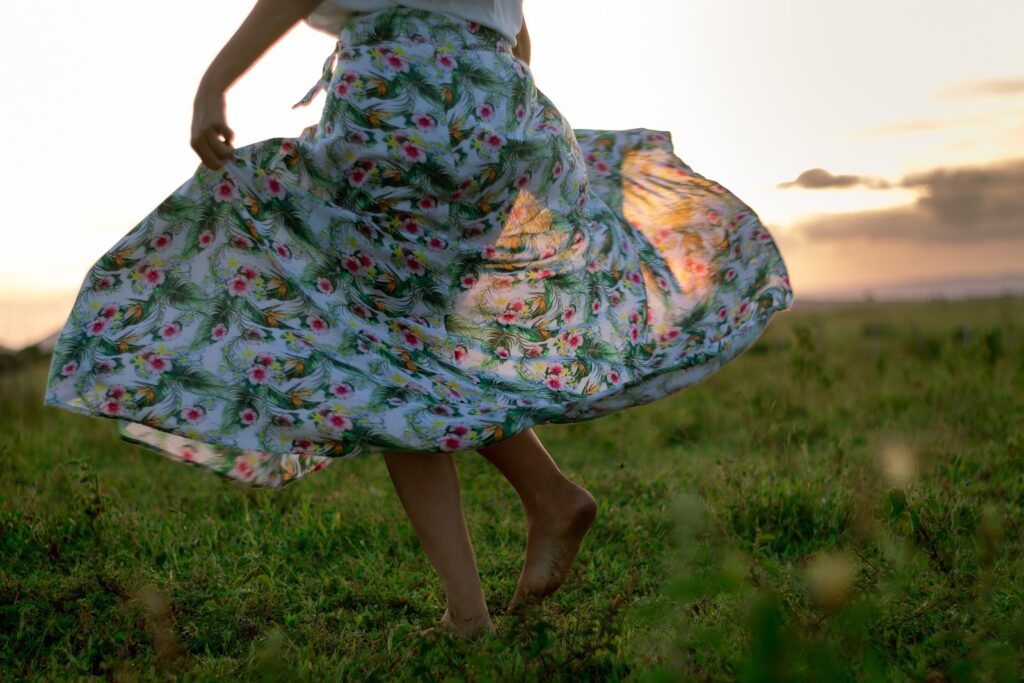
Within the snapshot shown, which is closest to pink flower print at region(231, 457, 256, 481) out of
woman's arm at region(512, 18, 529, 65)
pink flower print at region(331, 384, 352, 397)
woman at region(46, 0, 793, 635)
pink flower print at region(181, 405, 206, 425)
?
woman at region(46, 0, 793, 635)

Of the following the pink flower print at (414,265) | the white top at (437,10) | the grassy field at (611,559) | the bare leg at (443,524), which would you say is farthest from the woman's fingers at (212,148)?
the grassy field at (611,559)

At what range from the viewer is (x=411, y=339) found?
2510mm

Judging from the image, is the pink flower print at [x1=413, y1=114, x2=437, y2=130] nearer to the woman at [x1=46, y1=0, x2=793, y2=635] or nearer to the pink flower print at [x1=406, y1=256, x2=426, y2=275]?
the woman at [x1=46, y1=0, x2=793, y2=635]

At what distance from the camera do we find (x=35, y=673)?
2.53 m

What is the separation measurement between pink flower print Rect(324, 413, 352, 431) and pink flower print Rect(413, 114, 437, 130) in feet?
2.28

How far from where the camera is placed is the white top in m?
2.45

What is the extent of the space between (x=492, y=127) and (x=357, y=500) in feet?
6.23

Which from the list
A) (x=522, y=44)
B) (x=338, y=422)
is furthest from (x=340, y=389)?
(x=522, y=44)

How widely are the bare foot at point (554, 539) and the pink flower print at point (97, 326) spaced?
1178 mm

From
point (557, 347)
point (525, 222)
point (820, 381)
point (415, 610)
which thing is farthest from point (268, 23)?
point (820, 381)

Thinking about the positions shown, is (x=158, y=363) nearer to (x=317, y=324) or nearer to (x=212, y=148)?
(x=317, y=324)

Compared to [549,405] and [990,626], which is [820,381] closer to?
[990,626]

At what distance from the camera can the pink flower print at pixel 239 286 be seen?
2.44 metres

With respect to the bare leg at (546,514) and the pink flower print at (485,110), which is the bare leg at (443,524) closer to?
the bare leg at (546,514)
